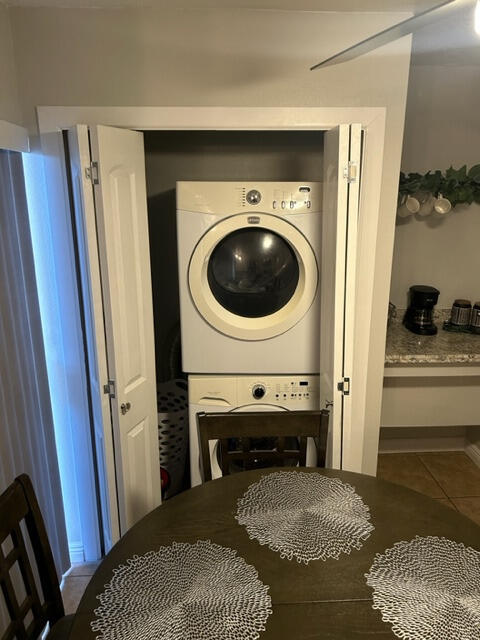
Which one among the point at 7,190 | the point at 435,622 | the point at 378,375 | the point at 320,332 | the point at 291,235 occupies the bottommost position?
the point at 435,622

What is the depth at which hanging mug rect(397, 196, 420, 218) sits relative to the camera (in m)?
2.72

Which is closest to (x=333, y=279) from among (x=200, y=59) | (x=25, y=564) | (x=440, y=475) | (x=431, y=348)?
(x=200, y=59)

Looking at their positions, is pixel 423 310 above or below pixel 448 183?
below

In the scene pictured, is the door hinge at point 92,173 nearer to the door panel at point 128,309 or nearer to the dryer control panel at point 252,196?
the door panel at point 128,309

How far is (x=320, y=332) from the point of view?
2.11 meters

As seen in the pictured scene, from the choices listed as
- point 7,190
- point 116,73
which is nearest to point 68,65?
point 116,73

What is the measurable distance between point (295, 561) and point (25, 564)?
68 cm

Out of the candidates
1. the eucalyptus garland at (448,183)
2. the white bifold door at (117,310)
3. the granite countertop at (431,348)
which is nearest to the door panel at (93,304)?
the white bifold door at (117,310)

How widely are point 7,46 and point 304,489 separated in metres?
1.85

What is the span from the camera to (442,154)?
2.84 m

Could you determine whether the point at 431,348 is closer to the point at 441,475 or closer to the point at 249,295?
the point at 441,475

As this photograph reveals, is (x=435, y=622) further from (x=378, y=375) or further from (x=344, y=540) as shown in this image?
(x=378, y=375)

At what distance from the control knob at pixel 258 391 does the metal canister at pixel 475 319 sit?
1.45 meters

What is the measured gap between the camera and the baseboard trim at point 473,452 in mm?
3119
